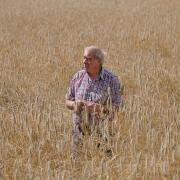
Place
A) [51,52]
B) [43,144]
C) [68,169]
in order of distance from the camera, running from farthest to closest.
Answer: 1. [51,52]
2. [43,144]
3. [68,169]

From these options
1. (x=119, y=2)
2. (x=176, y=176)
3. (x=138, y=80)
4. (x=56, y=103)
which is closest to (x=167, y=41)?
(x=138, y=80)

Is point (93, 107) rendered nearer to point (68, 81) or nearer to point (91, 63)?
point (91, 63)

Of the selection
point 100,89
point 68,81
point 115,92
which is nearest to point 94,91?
point 100,89

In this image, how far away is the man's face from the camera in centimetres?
384

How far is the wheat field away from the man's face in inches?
16.2

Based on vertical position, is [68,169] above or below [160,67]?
below

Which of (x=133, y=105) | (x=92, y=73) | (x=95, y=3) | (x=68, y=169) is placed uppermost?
(x=95, y=3)

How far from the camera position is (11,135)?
384cm

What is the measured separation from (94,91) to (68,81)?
240 centimetres

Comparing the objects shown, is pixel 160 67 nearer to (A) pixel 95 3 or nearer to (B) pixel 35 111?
(B) pixel 35 111

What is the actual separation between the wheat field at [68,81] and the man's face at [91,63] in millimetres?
411

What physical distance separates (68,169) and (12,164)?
1.33ft

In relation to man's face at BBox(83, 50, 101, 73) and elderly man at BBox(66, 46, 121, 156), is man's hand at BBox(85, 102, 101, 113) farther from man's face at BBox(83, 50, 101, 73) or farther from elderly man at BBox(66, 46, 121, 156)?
man's face at BBox(83, 50, 101, 73)

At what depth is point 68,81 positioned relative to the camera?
6.34 meters
